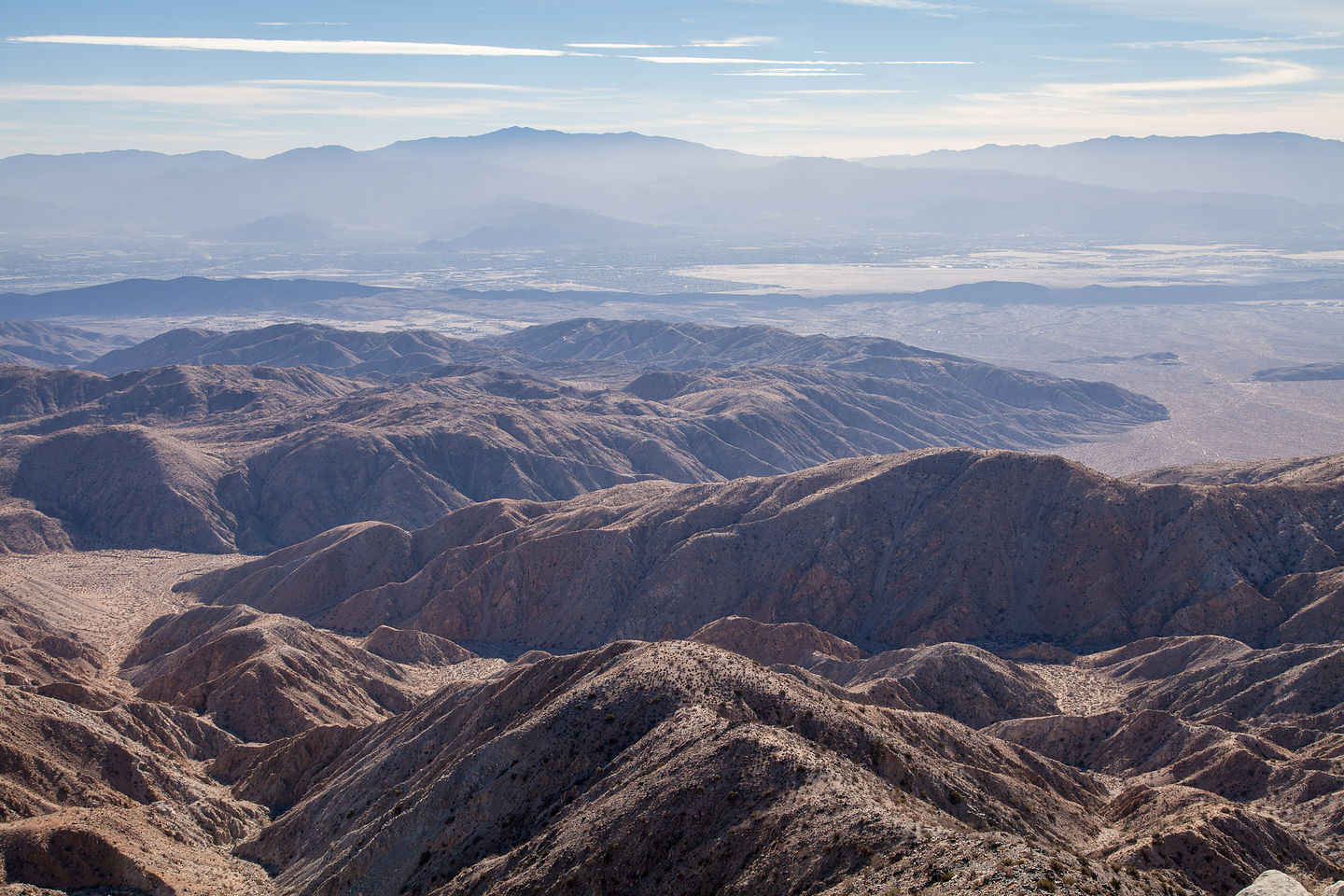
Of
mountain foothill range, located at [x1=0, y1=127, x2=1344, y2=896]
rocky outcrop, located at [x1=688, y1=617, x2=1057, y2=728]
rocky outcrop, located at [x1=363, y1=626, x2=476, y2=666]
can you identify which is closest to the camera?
mountain foothill range, located at [x1=0, y1=127, x2=1344, y2=896]

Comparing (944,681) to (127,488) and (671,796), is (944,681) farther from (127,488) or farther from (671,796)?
(127,488)

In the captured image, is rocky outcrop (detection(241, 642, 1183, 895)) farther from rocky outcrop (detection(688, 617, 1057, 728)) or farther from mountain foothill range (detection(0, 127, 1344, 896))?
rocky outcrop (detection(688, 617, 1057, 728))

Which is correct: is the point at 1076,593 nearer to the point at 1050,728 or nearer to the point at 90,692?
the point at 1050,728

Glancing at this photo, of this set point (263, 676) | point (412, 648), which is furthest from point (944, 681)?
point (263, 676)

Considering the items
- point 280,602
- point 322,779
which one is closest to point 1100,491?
point 322,779

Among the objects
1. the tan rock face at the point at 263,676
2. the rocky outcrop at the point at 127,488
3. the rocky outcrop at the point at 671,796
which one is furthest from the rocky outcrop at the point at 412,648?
the rocky outcrop at the point at 127,488

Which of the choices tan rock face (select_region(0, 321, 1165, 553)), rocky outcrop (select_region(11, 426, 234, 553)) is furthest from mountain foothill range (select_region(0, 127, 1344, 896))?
tan rock face (select_region(0, 321, 1165, 553))
